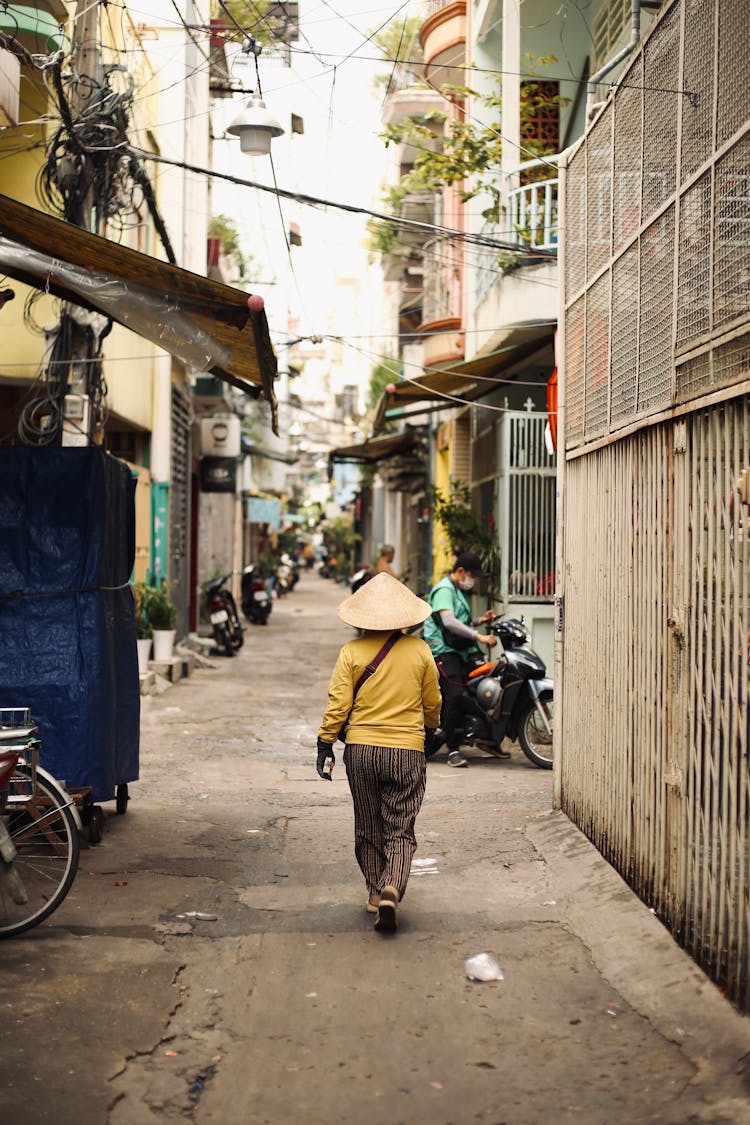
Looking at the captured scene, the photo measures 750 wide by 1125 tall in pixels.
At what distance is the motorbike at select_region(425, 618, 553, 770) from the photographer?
10.9 meters

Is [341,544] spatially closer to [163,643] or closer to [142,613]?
[163,643]

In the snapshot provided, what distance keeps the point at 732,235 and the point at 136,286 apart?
3970 mm

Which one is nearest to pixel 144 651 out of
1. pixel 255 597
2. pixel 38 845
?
pixel 38 845

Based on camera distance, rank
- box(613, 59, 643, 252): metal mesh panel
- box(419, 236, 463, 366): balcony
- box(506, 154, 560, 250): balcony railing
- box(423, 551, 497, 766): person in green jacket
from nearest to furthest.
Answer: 1. box(613, 59, 643, 252): metal mesh panel
2. box(423, 551, 497, 766): person in green jacket
3. box(506, 154, 560, 250): balcony railing
4. box(419, 236, 463, 366): balcony

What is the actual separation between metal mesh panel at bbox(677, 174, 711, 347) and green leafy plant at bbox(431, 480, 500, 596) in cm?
894

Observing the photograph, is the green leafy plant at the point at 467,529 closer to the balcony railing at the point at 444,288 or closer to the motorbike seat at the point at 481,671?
the balcony railing at the point at 444,288

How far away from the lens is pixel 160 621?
17.1 meters

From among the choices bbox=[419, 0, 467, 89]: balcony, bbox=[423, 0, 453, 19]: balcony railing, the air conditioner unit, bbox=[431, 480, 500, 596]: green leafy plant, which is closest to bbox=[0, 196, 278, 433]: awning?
the air conditioner unit

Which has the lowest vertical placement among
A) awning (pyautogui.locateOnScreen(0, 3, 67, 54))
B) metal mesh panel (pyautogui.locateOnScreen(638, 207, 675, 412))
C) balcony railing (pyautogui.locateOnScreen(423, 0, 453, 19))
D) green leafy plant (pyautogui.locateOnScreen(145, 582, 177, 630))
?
green leafy plant (pyautogui.locateOnScreen(145, 582, 177, 630))

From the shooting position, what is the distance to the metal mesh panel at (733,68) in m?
4.76

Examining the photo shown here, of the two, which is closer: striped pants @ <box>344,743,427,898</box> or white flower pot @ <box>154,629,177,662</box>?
striped pants @ <box>344,743,427,898</box>

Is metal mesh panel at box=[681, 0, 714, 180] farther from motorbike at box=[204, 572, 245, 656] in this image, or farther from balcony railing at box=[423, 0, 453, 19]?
motorbike at box=[204, 572, 245, 656]

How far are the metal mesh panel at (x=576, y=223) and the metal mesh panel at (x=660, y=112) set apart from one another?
176 centimetres

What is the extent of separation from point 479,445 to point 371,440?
8.81m
